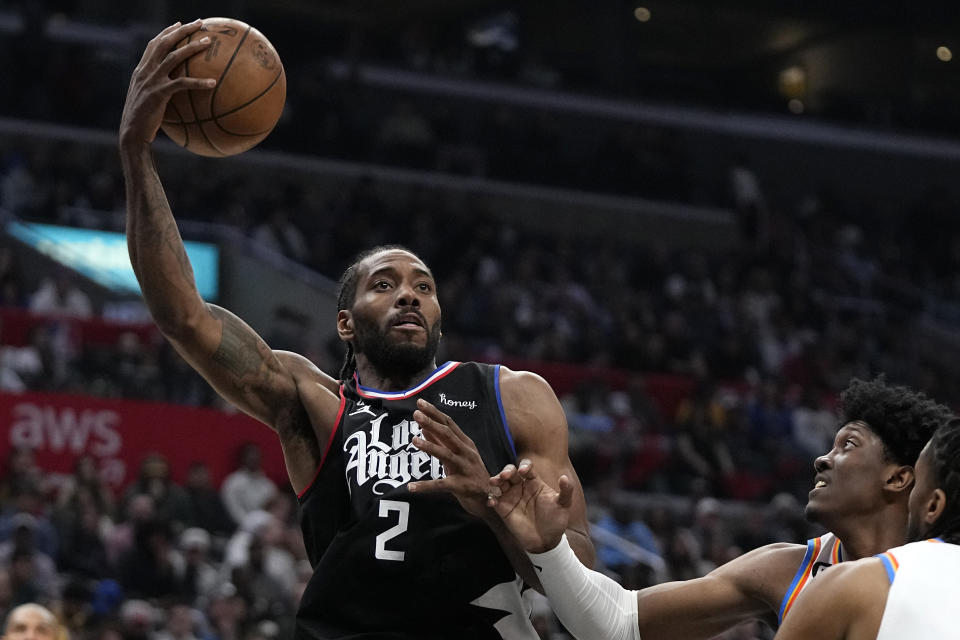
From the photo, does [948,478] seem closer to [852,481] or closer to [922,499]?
[922,499]

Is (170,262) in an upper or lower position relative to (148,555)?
upper

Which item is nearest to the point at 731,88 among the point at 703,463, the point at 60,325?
the point at 703,463

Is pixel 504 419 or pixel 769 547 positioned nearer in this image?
pixel 504 419

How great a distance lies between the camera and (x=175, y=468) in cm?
1179

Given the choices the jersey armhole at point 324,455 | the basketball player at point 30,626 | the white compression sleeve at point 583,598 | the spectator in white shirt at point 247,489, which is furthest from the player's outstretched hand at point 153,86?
the spectator in white shirt at point 247,489

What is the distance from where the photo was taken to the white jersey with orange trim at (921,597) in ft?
10.3

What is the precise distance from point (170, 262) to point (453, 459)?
1025 millimetres

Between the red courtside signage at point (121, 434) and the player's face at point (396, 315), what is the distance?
742 centimetres

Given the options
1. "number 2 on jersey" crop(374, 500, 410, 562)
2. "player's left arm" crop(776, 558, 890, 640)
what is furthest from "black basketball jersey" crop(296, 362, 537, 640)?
"player's left arm" crop(776, 558, 890, 640)

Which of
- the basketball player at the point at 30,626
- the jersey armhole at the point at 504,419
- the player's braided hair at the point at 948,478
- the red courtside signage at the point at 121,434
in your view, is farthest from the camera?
the red courtside signage at the point at 121,434

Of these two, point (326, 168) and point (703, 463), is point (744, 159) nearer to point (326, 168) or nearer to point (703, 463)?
point (326, 168)

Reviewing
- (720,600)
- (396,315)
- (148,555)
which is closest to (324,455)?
(396,315)

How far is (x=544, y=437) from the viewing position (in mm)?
4246

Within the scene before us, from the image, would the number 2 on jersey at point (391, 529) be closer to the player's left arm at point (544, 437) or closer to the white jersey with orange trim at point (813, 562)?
the player's left arm at point (544, 437)
